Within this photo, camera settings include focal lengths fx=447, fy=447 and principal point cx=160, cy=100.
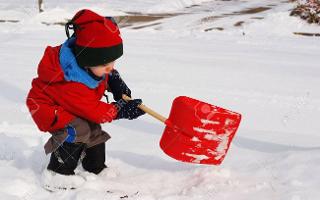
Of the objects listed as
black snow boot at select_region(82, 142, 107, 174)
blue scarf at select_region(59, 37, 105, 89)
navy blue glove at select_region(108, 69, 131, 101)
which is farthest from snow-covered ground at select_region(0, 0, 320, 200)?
blue scarf at select_region(59, 37, 105, 89)

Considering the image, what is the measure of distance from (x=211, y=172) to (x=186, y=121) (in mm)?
368

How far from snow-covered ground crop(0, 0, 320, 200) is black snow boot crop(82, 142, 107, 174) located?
9cm

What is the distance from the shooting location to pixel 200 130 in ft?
9.02

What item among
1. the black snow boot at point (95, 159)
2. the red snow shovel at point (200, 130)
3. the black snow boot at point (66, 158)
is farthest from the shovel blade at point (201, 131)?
the black snow boot at point (66, 158)

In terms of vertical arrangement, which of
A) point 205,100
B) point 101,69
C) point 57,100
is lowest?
point 205,100

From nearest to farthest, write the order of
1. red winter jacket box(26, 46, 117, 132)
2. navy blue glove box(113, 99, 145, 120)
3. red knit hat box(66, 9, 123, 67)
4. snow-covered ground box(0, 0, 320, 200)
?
red knit hat box(66, 9, 123, 67) < red winter jacket box(26, 46, 117, 132) < navy blue glove box(113, 99, 145, 120) < snow-covered ground box(0, 0, 320, 200)

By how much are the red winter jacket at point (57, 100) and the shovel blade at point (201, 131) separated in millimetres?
474

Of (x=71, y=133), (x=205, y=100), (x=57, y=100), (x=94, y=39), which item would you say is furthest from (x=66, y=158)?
(x=205, y=100)

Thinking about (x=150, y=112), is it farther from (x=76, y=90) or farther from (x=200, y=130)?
(x=76, y=90)

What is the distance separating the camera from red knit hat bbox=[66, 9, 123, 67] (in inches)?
92.4

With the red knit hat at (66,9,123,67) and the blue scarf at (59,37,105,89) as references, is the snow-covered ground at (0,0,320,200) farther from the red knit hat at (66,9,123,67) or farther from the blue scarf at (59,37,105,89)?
the red knit hat at (66,9,123,67)

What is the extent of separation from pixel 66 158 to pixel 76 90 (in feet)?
1.67

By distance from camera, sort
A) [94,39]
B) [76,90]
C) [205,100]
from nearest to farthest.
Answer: [94,39], [76,90], [205,100]

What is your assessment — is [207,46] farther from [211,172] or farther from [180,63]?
[211,172]
